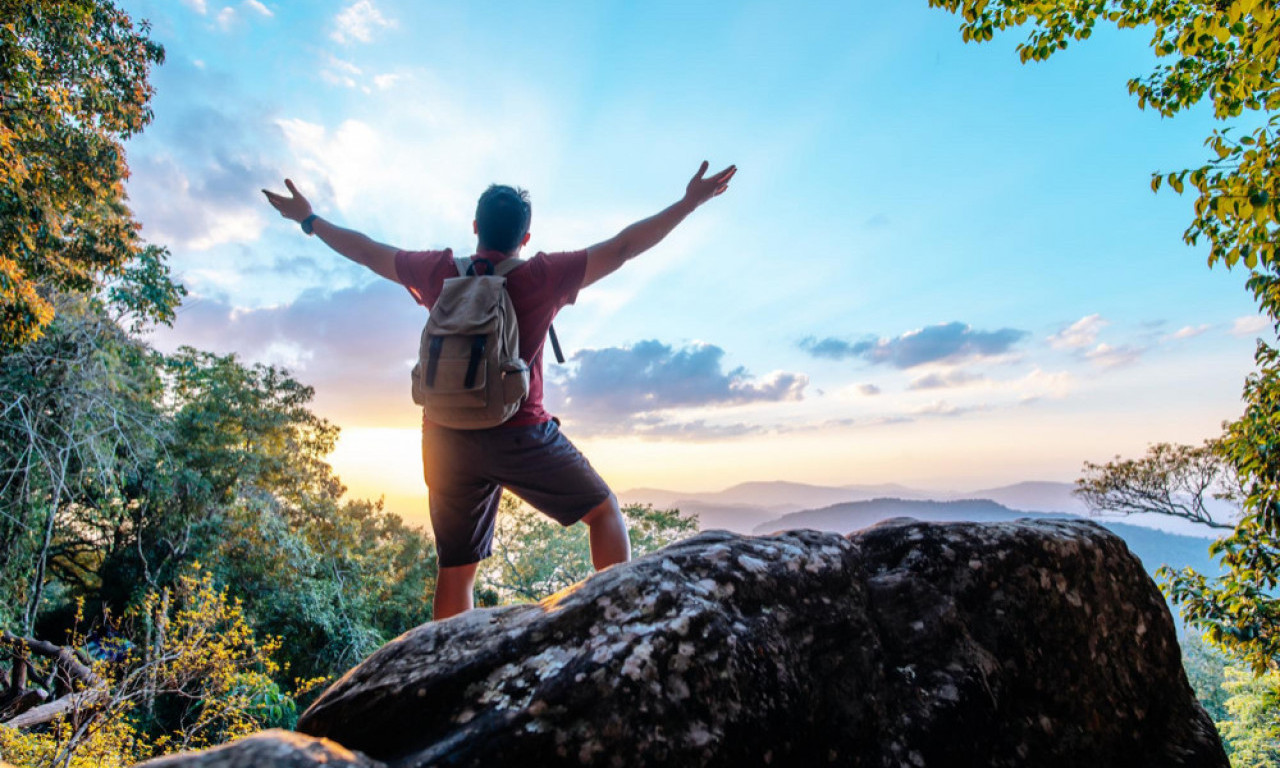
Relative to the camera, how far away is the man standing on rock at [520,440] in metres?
2.43

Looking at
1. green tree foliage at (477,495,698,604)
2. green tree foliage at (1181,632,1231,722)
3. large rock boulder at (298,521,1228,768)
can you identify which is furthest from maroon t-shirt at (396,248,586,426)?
green tree foliage at (1181,632,1231,722)

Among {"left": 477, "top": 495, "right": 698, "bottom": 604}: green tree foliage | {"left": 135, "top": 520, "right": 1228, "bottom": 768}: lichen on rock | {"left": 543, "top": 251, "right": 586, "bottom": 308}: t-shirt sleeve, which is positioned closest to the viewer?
{"left": 135, "top": 520, "right": 1228, "bottom": 768}: lichen on rock

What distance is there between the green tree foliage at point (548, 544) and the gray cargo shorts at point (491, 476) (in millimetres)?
22540

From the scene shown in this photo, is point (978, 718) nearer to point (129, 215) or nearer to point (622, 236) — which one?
point (622, 236)

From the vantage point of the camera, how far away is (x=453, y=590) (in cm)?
250

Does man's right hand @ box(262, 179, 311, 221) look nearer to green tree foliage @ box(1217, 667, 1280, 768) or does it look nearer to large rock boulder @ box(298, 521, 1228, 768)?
large rock boulder @ box(298, 521, 1228, 768)

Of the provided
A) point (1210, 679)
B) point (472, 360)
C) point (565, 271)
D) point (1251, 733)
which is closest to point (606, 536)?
point (472, 360)

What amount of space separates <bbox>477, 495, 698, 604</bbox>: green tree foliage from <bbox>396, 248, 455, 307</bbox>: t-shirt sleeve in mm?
22698

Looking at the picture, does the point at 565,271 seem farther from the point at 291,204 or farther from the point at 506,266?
the point at 291,204

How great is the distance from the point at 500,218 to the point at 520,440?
1043mm

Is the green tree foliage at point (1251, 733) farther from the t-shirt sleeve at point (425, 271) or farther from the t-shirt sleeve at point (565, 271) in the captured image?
the t-shirt sleeve at point (425, 271)

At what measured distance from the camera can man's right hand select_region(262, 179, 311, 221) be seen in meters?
2.91

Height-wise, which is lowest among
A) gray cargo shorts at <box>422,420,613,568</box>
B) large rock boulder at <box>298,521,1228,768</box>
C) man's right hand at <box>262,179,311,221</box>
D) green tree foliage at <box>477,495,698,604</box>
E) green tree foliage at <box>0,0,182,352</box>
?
green tree foliage at <box>477,495,698,604</box>

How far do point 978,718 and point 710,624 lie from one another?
35.3 inches
